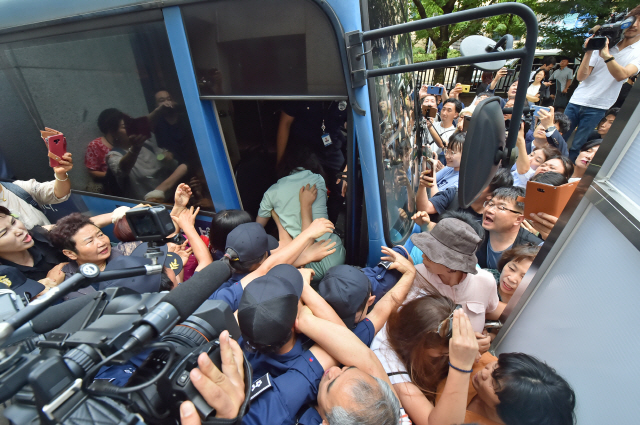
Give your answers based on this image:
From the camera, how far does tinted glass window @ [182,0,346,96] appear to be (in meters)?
1.69

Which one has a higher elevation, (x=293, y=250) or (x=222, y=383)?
(x=222, y=383)

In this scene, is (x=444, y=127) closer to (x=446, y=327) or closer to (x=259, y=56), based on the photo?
(x=259, y=56)

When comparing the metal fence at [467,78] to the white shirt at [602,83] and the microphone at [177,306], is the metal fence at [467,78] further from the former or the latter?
the microphone at [177,306]

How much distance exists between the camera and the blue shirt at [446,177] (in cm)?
344

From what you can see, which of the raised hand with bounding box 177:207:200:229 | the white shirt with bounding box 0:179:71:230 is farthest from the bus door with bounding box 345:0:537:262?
the white shirt with bounding box 0:179:71:230

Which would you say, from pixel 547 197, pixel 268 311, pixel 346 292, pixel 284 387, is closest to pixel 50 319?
pixel 268 311

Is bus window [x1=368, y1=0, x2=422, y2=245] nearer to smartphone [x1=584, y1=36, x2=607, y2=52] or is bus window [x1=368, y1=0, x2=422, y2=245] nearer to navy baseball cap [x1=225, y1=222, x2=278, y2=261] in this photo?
navy baseball cap [x1=225, y1=222, x2=278, y2=261]

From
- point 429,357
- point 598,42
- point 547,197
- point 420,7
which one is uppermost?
point 420,7

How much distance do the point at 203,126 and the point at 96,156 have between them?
1.15m

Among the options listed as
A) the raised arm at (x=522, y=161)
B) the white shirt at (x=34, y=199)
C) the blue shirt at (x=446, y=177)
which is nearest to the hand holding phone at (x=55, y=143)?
the white shirt at (x=34, y=199)

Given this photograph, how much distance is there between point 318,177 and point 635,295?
214 centimetres

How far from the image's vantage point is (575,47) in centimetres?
1050

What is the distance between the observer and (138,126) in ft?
7.75

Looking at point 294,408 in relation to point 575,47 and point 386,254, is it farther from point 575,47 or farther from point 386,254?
point 575,47
